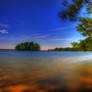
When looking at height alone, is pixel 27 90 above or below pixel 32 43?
below

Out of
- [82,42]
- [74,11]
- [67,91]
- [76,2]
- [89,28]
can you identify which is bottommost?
[67,91]

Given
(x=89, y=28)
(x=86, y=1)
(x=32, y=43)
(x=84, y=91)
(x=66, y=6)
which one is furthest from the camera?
(x=32, y=43)

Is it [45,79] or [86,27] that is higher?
[86,27]

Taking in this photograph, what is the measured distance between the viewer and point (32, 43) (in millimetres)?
82875

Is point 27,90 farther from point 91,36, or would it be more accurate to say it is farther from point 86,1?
point 91,36

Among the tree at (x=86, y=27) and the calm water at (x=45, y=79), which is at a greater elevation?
the tree at (x=86, y=27)

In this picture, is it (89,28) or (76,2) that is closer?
(76,2)

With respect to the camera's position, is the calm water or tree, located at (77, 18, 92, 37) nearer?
the calm water

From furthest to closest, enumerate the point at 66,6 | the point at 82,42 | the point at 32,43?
the point at 32,43 → the point at 82,42 → the point at 66,6

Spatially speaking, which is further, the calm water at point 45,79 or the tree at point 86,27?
the tree at point 86,27

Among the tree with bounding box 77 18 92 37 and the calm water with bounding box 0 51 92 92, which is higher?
the tree with bounding box 77 18 92 37

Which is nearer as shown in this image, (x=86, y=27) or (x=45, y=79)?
(x=45, y=79)

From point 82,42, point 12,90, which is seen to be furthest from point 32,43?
point 12,90

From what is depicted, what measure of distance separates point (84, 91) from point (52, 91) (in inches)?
49.7
